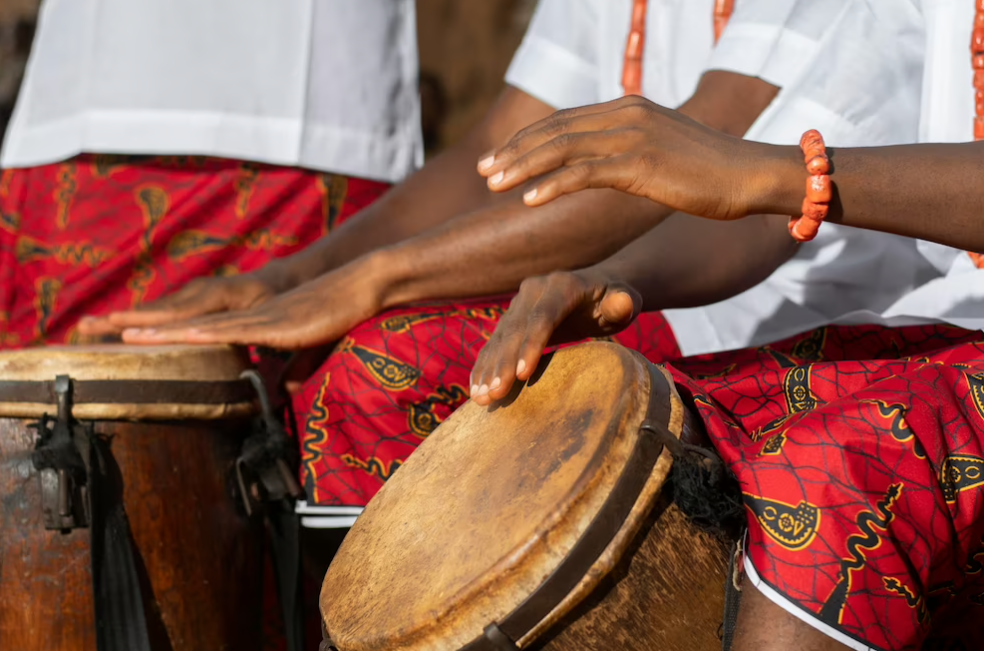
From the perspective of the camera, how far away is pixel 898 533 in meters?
1.04

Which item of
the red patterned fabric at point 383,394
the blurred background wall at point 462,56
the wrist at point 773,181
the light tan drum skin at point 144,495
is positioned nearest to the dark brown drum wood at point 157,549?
the light tan drum skin at point 144,495

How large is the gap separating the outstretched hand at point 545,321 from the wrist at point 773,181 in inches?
9.5

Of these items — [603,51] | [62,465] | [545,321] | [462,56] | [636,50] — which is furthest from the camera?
[462,56]

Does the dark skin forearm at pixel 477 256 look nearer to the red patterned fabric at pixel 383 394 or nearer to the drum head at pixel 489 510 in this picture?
the red patterned fabric at pixel 383 394

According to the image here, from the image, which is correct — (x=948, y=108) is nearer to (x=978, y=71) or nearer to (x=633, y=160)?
(x=978, y=71)

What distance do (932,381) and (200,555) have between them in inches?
39.4

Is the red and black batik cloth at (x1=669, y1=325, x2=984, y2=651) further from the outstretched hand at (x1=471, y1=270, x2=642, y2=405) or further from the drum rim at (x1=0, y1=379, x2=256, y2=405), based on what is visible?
the drum rim at (x1=0, y1=379, x2=256, y2=405)

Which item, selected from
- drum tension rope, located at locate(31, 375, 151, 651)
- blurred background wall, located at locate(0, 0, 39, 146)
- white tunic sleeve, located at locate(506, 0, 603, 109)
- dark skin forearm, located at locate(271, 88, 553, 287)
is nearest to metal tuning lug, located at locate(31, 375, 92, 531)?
drum tension rope, located at locate(31, 375, 151, 651)

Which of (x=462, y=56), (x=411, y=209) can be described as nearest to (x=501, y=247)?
(x=411, y=209)

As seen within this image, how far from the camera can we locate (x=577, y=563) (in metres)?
1.02

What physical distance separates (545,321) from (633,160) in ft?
0.75

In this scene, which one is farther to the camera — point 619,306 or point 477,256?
point 477,256

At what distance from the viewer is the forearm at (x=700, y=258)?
4.99 ft

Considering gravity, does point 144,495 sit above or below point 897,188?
below
